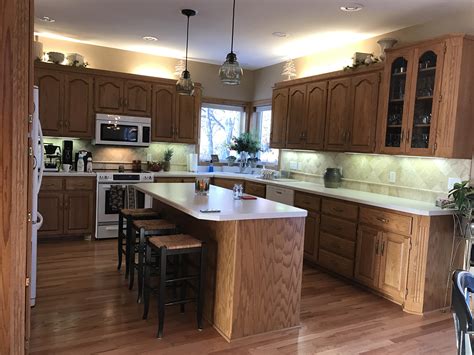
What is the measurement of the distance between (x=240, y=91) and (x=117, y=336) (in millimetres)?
5071

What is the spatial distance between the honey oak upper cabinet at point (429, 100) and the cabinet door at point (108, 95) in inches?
143

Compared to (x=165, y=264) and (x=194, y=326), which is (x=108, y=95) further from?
(x=194, y=326)

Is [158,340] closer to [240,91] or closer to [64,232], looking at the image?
[64,232]

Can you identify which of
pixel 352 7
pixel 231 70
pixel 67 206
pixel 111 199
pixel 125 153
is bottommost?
pixel 67 206

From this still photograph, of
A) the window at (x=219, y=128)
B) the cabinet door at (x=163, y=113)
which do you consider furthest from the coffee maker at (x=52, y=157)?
the window at (x=219, y=128)

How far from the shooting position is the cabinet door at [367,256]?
12.3 ft

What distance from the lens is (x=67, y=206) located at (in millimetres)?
5203

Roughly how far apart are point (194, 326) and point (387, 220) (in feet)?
6.51

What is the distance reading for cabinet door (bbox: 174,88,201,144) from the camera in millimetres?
6168

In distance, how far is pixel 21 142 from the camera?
183cm

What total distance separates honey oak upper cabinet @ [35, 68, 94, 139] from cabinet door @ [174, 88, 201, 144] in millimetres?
1306

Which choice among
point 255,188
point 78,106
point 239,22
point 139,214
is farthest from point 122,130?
point 239,22

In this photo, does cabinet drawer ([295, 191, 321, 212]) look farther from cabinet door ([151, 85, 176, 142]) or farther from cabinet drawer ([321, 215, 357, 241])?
cabinet door ([151, 85, 176, 142])

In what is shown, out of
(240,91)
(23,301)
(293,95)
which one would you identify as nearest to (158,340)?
(23,301)
